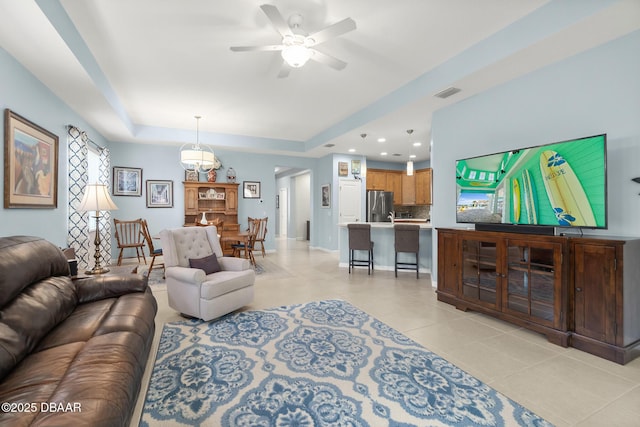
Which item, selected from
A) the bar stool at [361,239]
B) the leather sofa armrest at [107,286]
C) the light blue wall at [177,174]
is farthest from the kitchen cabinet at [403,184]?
the leather sofa armrest at [107,286]

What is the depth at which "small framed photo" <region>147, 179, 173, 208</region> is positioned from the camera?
6684 mm

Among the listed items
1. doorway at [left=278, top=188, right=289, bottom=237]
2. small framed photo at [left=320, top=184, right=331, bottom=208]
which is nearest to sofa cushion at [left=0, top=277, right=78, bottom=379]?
small framed photo at [left=320, top=184, right=331, bottom=208]

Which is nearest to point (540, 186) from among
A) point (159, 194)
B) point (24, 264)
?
point (24, 264)

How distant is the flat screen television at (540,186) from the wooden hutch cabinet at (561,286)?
21cm

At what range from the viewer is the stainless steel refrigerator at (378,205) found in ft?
26.4

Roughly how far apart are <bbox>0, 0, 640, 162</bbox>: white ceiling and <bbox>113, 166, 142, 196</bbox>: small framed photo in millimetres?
1436

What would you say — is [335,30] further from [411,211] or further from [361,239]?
[411,211]

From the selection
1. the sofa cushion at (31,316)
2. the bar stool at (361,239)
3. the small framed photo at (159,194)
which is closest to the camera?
the sofa cushion at (31,316)

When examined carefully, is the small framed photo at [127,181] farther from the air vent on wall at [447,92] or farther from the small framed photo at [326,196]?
the air vent on wall at [447,92]

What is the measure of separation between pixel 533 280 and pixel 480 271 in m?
0.53

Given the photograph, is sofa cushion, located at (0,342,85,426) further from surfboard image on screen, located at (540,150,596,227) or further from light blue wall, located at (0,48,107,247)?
surfboard image on screen, located at (540,150,596,227)

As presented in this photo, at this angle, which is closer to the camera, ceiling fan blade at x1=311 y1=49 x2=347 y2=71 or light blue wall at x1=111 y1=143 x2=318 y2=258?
ceiling fan blade at x1=311 y1=49 x2=347 y2=71

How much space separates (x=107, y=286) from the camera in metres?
2.47

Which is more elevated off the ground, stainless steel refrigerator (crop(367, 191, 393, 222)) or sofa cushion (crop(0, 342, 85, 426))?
stainless steel refrigerator (crop(367, 191, 393, 222))
